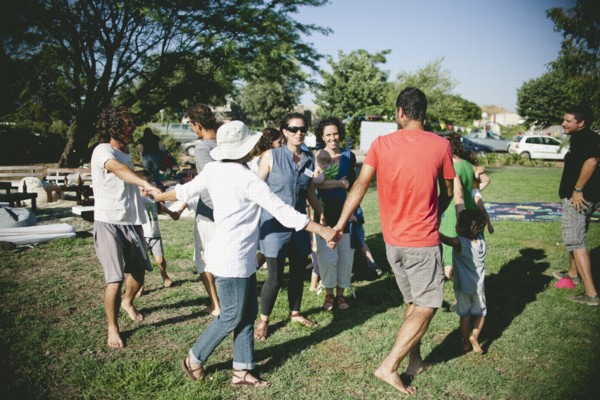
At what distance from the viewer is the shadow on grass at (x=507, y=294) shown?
12.9ft

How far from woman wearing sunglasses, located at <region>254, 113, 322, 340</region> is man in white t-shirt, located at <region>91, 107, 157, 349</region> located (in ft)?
3.87

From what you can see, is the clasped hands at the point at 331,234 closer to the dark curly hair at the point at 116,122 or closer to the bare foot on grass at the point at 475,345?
the bare foot on grass at the point at 475,345

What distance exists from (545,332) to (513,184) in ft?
43.0

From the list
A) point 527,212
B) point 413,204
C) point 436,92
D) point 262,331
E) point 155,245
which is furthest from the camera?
point 436,92

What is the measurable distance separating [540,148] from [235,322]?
29.4 meters

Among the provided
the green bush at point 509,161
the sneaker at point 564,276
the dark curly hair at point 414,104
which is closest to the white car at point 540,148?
the green bush at point 509,161

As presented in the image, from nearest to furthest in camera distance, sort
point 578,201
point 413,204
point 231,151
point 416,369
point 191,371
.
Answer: point 231,151 → point 413,204 → point 191,371 → point 416,369 → point 578,201

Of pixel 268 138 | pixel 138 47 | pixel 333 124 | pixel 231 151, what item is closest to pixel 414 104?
pixel 231 151

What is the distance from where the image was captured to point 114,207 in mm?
3762

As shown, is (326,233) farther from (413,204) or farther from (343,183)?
(343,183)

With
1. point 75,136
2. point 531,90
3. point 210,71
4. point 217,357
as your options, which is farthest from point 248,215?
point 531,90

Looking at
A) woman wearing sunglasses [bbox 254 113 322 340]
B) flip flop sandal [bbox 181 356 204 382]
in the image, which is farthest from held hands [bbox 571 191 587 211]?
flip flop sandal [bbox 181 356 204 382]

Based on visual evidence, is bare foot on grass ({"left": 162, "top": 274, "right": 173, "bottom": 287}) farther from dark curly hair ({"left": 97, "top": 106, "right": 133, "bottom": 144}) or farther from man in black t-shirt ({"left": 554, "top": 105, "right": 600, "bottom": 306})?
man in black t-shirt ({"left": 554, "top": 105, "right": 600, "bottom": 306})

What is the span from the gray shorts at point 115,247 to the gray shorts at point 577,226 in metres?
4.86
